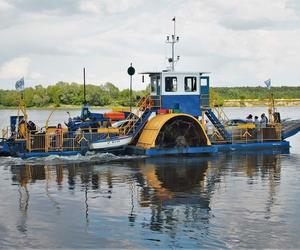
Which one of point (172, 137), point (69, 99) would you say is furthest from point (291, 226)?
point (69, 99)

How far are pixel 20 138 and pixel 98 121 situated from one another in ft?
15.9

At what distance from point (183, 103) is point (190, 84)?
1.06m

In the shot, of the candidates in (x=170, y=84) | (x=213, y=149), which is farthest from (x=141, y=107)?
(x=213, y=149)

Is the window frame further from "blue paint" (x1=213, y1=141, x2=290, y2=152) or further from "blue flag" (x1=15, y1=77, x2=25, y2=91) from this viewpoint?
"blue flag" (x1=15, y1=77, x2=25, y2=91)

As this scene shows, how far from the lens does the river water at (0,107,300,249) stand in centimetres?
1233

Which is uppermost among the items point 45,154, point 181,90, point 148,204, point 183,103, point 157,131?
point 181,90

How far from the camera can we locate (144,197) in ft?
55.5

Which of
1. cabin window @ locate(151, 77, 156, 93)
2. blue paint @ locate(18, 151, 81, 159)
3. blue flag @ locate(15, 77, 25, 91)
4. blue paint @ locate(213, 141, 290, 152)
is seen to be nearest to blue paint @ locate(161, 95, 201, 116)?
cabin window @ locate(151, 77, 156, 93)

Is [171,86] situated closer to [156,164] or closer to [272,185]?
[156,164]

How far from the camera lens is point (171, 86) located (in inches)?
1133

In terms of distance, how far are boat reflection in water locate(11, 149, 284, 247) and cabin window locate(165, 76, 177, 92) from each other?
160 inches

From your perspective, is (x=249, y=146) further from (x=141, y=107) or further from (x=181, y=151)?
(x=141, y=107)

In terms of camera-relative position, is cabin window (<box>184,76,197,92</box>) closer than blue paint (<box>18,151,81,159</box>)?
No

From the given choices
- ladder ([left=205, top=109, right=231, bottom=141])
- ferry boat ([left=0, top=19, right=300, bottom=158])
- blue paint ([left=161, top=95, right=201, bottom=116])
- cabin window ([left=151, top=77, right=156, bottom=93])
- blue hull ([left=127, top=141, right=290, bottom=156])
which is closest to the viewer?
ferry boat ([left=0, top=19, right=300, bottom=158])
